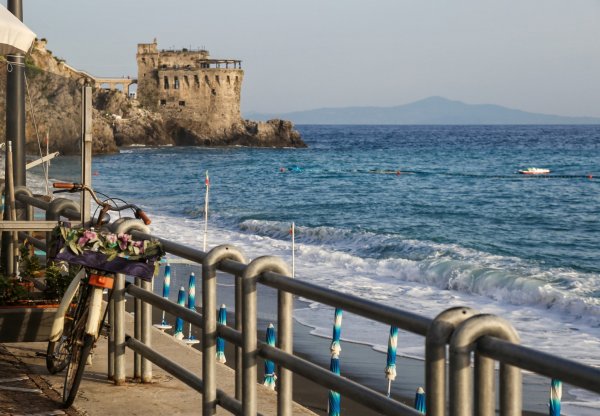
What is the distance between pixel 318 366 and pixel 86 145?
3.90 m

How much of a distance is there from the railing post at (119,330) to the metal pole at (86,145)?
81 centimetres

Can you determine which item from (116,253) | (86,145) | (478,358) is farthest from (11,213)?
(478,358)

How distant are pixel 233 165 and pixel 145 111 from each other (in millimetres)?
38089

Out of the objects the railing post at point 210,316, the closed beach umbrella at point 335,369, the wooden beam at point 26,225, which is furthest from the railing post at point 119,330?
the railing post at point 210,316

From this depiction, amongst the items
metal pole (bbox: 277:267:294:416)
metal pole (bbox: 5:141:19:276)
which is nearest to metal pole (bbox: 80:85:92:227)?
metal pole (bbox: 5:141:19:276)

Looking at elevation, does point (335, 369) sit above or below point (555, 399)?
below

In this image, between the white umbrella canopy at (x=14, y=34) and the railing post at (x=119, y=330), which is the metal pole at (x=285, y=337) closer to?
the railing post at (x=119, y=330)

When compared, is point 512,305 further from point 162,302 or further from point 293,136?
point 293,136

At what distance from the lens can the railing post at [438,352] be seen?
3.16 metres

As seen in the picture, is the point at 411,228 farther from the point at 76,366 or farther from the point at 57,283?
the point at 76,366

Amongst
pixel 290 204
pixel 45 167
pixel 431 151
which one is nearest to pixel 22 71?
pixel 45 167

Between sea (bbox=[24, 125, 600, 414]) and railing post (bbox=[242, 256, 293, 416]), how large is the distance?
4854 millimetres

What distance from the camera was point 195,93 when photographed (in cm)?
11756

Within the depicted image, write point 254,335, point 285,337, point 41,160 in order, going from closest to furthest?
1. point 285,337
2. point 254,335
3. point 41,160
